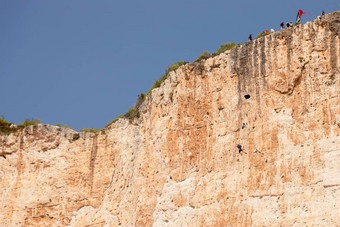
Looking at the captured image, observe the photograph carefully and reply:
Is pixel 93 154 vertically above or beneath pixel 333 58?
beneath

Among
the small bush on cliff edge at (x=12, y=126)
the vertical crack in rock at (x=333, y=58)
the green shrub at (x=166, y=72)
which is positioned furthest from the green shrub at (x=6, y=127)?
the vertical crack in rock at (x=333, y=58)

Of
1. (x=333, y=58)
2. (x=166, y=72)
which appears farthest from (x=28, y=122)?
(x=333, y=58)

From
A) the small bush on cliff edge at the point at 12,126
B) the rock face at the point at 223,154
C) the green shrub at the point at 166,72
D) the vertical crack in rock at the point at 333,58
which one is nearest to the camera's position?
the rock face at the point at 223,154

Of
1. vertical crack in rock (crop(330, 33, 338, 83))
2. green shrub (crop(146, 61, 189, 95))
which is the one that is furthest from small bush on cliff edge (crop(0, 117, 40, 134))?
vertical crack in rock (crop(330, 33, 338, 83))

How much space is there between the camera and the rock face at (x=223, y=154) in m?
34.7

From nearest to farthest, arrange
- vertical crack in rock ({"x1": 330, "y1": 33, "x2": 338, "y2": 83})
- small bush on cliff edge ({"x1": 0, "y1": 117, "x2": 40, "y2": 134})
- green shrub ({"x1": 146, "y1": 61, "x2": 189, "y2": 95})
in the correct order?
1. vertical crack in rock ({"x1": 330, "y1": 33, "x2": 338, "y2": 83})
2. green shrub ({"x1": 146, "y1": 61, "x2": 189, "y2": 95})
3. small bush on cliff edge ({"x1": 0, "y1": 117, "x2": 40, "y2": 134})

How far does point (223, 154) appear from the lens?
3747 centimetres

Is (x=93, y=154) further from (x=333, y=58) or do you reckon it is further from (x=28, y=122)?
(x=333, y=58)

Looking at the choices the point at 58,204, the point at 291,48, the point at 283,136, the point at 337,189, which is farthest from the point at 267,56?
the point at 58,204

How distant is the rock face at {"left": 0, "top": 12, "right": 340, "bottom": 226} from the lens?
34719 mm

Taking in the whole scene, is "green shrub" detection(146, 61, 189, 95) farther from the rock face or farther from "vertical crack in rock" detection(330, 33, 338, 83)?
"vertical crack in rock" detection(330, 33, 338, 83)

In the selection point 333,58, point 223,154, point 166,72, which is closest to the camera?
point 333,58

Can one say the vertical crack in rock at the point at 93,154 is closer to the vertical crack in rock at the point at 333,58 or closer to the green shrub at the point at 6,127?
the green shrub at the point at 6,127

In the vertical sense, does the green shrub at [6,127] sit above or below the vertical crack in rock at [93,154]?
above
